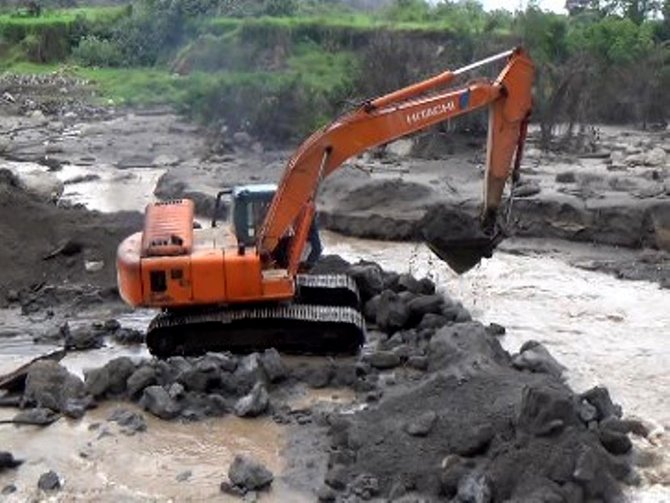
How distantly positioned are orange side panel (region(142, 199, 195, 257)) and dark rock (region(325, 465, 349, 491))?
3.92 m

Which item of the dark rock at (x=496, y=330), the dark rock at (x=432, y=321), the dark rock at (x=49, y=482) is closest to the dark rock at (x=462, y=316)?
the dark rock at (x=432, y=321)

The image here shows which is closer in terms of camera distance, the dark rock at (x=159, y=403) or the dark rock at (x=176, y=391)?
the dark rock at (x=159, y=403)

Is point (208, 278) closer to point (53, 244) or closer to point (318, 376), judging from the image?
point (318, 376)

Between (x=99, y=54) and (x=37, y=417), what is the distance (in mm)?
39178

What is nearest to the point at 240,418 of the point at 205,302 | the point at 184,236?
the point at 205,302

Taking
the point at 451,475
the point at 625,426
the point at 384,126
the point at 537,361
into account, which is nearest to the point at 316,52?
the point at 384,126

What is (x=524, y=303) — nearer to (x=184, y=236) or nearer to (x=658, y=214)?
(x=658, y=214)

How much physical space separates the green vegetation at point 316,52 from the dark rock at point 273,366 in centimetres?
1635

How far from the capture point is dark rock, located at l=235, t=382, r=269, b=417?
11.4 m

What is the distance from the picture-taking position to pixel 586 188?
20.8 meters

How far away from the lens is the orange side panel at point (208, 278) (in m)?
12.5

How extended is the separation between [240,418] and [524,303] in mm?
5860

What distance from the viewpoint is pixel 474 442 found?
975 centimetres

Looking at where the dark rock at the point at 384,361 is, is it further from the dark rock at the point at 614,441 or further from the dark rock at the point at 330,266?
the dark rock at the point at 614,441
